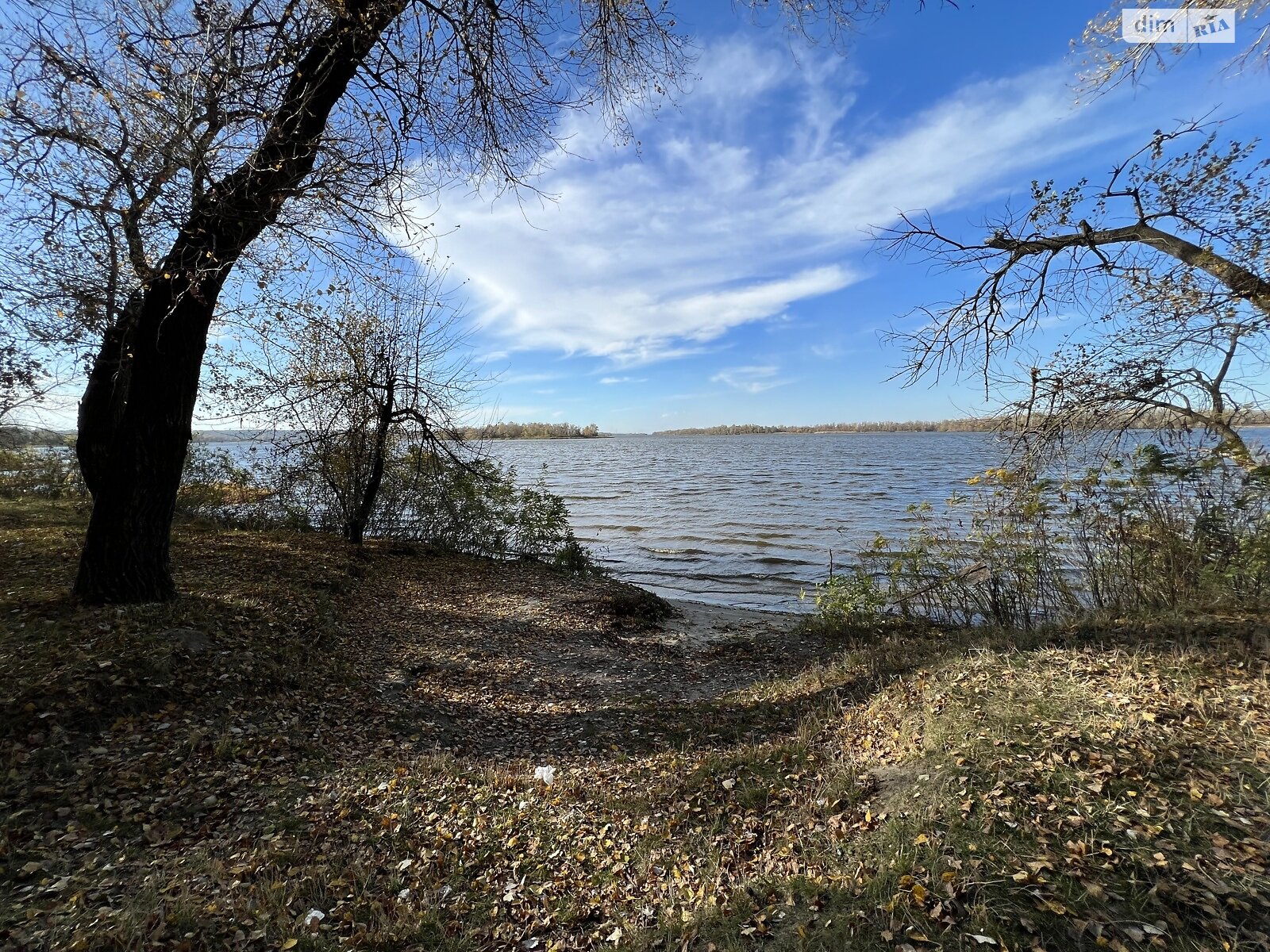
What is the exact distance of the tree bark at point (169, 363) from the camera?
505 centimetres

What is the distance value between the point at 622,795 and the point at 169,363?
610cm

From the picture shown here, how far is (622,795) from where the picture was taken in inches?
162

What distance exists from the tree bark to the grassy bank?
0.54 meters

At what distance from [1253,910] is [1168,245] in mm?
6286

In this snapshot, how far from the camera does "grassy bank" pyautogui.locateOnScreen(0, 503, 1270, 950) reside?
2562 mm

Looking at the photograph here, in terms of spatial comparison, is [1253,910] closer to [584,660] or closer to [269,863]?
[269,863]

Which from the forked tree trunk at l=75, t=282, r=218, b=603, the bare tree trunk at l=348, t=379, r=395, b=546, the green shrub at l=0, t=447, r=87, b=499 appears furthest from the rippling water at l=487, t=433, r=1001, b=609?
the green shrub at l=0, t=447, r=87, b=499

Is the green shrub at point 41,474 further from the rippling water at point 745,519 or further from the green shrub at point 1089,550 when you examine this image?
the green shrub at point 1089,550

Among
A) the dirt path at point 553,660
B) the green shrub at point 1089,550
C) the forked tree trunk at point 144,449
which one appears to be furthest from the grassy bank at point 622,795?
the green shrub at point 1089,550

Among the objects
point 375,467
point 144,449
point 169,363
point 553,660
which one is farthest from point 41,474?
point 553,660

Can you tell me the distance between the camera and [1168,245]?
19.1 feet

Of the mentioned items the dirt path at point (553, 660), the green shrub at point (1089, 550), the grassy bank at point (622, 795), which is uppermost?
the green shrub at point (1089, 550)

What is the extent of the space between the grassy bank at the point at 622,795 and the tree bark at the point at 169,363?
54 centimetres

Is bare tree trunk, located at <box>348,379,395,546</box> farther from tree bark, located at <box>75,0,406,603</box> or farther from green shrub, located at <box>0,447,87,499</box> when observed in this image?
green shrub, located at <box>0,447,87,499</box>
